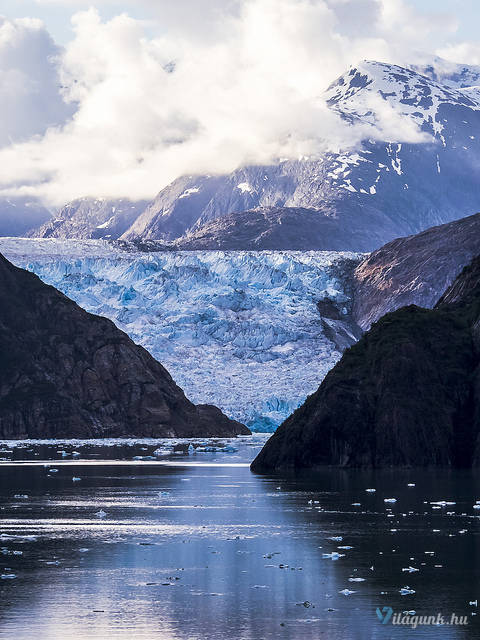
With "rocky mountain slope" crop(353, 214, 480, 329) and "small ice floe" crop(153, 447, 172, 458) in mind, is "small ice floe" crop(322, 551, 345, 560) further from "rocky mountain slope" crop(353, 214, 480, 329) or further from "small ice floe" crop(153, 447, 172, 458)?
"rocky mountain slope" crop(353, 214, 480, 329)

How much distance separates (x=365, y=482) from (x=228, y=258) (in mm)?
108783

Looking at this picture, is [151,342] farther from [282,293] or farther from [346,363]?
[346,363]

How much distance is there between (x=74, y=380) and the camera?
112188mm

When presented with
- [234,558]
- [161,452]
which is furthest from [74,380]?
[234,558]

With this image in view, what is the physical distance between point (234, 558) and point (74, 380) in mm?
86315

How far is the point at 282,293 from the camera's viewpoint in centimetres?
15112

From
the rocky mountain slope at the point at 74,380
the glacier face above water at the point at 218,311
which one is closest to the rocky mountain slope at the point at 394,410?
the rocky mountain slope at the point at 74,380

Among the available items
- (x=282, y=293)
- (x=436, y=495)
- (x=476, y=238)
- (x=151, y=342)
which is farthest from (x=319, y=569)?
(x=476, y=238)

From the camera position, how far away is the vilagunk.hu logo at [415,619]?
1989 cm

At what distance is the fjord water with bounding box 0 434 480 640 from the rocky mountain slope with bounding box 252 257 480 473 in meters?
7.41

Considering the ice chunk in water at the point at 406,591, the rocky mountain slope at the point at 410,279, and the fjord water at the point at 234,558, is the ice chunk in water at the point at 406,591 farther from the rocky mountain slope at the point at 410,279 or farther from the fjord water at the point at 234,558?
the rocky mountain slope at the point at 410,279

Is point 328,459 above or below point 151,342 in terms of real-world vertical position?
below

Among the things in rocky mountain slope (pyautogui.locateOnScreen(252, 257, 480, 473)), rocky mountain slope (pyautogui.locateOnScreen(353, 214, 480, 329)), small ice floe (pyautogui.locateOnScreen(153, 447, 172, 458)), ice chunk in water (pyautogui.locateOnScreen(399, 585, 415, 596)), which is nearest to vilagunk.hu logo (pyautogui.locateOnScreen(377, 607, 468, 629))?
ice chunk in water (pyautogui.locateOnScreen(399, 585, 415, 596))

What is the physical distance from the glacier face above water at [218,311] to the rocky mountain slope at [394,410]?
5837 centimetres
